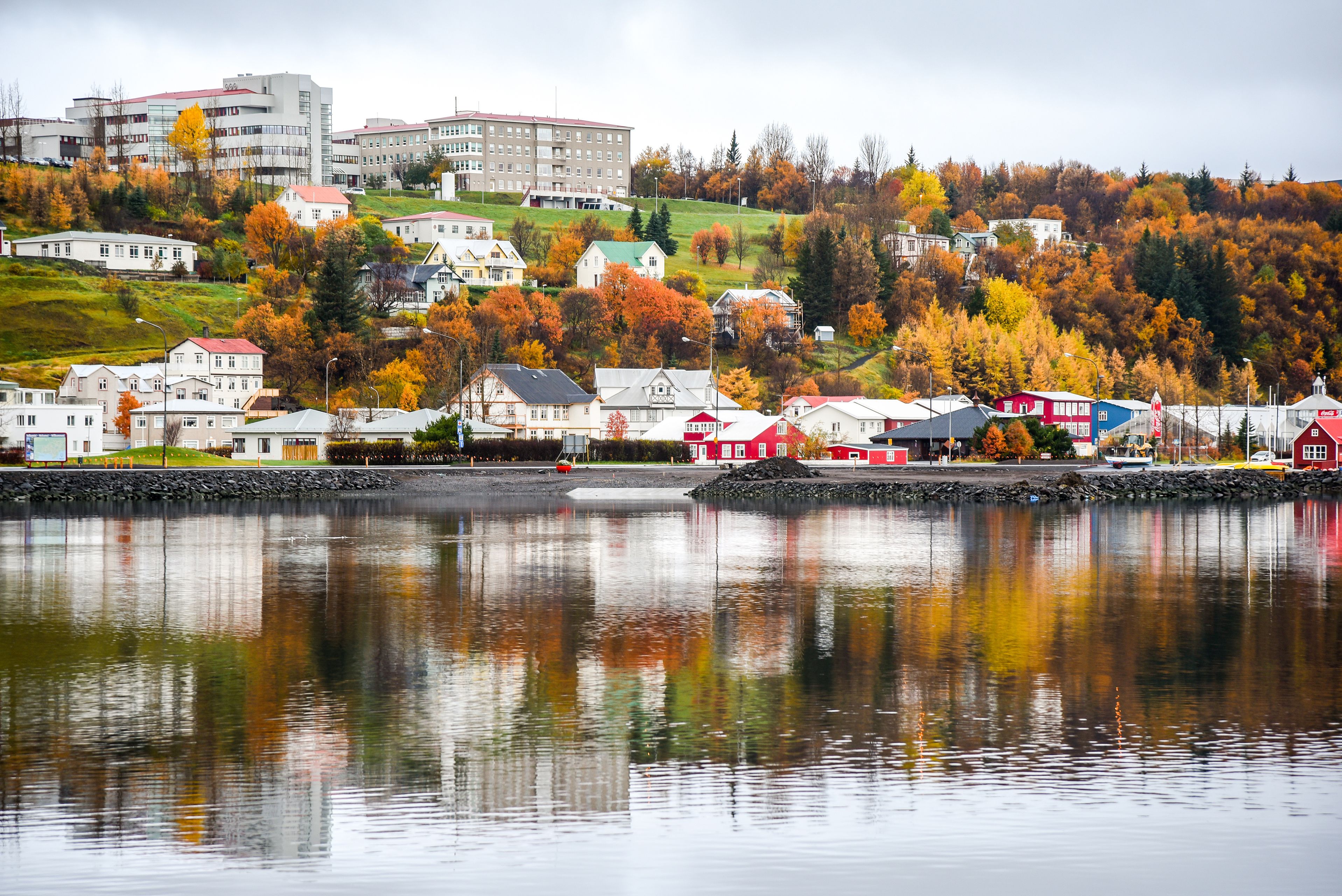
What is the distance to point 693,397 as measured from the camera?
9888cm

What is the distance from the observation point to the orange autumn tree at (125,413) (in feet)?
273

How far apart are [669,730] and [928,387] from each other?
337 feet

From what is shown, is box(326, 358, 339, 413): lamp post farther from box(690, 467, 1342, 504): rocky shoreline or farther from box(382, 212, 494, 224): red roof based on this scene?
box(382, 212, 494, 224): red roof

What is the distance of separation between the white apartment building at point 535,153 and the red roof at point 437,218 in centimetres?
2715

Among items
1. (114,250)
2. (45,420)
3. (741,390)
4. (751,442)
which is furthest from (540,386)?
(114,250)

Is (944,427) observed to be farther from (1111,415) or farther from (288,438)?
(288,438)

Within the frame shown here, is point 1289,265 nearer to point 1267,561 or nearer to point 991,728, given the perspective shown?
point 1267,561

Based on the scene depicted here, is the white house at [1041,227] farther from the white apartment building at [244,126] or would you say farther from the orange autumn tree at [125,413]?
the orange autumn tree at [125,413]

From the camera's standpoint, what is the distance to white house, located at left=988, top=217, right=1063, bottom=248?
553 ft

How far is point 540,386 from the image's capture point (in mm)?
95375

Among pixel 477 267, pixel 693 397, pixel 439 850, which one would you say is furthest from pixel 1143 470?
pixel 477 267

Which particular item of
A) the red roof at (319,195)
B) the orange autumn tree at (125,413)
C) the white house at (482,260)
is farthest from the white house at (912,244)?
the orange autumn tree at (125,413)

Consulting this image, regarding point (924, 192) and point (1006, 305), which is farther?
point (924, 192)

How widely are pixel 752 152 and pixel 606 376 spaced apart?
353 feet
